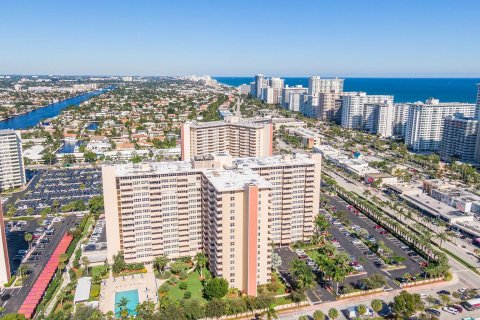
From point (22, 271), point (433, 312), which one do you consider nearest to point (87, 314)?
point (22, 271)

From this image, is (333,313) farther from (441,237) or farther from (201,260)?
(441,237)

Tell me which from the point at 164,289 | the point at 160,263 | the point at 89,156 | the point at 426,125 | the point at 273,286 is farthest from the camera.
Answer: the point at 426,125

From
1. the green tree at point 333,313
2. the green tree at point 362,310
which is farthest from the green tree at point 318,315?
the green tree at point 362,310

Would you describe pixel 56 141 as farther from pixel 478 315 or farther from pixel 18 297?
pixel 478 315

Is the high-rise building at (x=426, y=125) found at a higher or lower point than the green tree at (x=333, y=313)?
higher

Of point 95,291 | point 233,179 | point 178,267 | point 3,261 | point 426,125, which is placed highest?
point 233,179

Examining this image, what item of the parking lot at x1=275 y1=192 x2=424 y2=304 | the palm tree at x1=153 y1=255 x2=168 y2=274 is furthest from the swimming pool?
the parking lot at x1=275 y1=192 x2=424 y2=304

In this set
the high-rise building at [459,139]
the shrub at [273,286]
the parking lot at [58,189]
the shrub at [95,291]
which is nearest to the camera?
the shrub at [95,291]

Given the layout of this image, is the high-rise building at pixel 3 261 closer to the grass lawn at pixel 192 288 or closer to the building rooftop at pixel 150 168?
the building rooftop at pixel 150 168
